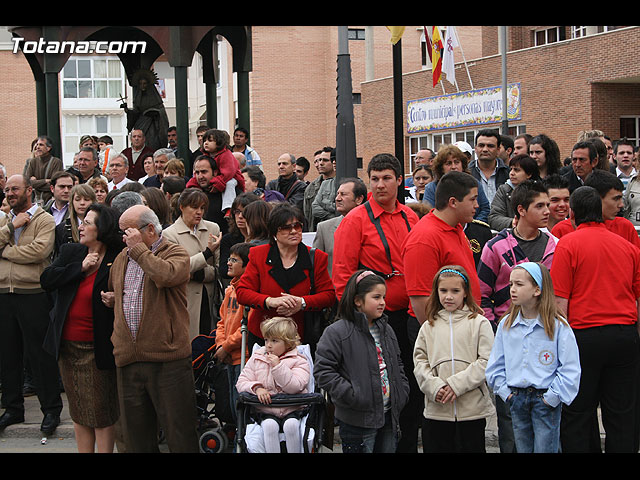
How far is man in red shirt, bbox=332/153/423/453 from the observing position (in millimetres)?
6242

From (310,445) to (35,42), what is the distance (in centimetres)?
1012

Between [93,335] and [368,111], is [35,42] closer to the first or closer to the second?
[93,335]

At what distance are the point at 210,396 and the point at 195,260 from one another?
124 centimetres

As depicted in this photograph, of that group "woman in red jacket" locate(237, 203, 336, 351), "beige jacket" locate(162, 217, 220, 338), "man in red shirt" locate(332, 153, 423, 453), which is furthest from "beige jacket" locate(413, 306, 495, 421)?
Answer: "beige jacket" locate(162, 217, 220, 338)

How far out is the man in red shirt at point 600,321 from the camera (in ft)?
19.1

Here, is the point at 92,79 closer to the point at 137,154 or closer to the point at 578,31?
the point at 578,31

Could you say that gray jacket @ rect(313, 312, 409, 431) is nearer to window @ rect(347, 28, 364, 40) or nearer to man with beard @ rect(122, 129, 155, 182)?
man with beard @ rect(122, 129, 155, 182)

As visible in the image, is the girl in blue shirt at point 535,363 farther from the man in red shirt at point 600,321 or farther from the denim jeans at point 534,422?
the man in red shirt at point 600,321

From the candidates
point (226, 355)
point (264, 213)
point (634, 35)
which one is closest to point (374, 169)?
point (264, 213)

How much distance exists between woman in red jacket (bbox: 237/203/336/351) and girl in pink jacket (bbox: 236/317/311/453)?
0.35m

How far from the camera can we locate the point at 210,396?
7598 mm

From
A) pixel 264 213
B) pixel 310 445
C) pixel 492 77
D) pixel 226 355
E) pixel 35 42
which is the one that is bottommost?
pixel 310 445

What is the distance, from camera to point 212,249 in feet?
25.1
